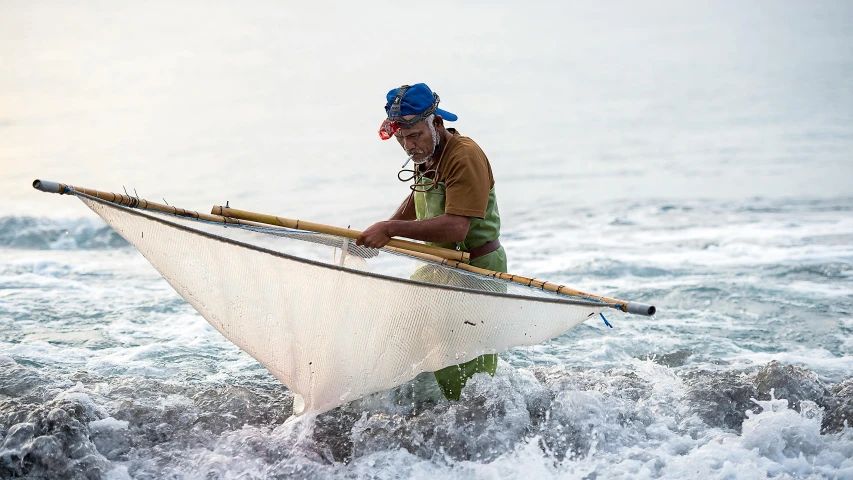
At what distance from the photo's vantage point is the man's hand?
3.13 metres

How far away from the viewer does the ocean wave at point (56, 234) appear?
782cm

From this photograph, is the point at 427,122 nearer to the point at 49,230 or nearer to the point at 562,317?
the point at 562,317

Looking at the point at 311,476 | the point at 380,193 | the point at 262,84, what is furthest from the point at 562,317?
the point at 262,84

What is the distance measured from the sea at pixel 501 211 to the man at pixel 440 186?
0.67 metres

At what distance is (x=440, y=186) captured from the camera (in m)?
3.24

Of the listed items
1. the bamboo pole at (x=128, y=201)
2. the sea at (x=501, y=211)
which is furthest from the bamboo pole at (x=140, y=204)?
the sea at (x=501, y=211)

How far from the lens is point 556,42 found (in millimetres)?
23422

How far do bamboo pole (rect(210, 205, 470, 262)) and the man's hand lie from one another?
7 cm

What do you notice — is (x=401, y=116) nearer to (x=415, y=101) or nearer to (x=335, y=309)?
(x=415, y=101)

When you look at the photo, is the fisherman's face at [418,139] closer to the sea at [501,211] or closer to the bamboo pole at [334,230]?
the bamboo pole at [334,230]

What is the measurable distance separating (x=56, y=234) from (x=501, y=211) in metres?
4.81

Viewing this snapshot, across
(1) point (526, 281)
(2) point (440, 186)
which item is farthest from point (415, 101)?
(1) point (526, 281)

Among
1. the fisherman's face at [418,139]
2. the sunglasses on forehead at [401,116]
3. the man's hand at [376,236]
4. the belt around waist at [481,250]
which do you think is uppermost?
the sunglasses on forehead at [401,116]

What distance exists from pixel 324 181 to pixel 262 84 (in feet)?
23.7
